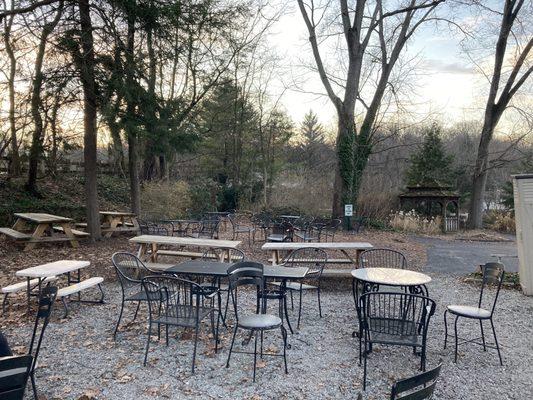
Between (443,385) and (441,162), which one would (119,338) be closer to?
(443,385)

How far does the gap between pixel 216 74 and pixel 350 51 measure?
5346 millimetres

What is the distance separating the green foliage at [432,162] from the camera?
21.9 m

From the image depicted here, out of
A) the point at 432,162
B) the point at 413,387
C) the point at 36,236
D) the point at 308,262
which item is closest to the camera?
the point at 413,387

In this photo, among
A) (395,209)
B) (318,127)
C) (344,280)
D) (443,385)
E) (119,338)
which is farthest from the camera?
(318,127)

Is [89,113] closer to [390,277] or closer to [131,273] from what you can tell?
[131,273]

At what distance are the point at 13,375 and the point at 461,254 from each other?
10899 millimetres

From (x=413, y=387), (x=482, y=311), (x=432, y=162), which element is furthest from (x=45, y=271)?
(x=432, y=162)

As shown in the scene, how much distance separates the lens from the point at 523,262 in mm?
6703

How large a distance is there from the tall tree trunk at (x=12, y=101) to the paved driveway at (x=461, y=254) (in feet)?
33.0

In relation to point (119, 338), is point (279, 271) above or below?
above

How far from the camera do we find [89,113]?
368 inches

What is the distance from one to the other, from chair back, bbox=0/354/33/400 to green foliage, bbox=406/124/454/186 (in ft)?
71.1

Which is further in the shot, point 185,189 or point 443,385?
point 185,189

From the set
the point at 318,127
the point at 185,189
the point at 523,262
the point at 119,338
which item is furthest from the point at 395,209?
the point at 318,127
